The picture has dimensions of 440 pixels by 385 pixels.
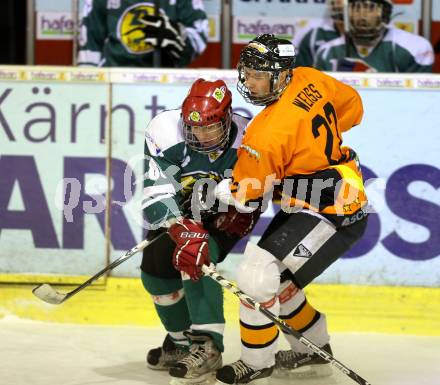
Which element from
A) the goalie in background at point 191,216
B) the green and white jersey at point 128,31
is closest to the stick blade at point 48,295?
the goalie in background at point 191,216

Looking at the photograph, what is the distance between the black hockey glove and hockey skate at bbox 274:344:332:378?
1768mm

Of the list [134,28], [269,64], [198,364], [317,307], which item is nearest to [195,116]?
[269,64]

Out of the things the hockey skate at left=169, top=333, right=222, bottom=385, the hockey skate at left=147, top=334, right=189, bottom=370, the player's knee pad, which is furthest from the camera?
the hockey skate at left=147, top=334, right=189, bottom=370

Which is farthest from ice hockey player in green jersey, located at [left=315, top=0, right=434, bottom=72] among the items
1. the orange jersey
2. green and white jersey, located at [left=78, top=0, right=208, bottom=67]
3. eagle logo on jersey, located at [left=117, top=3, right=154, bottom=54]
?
the orange jersey

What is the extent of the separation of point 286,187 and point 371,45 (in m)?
1.83

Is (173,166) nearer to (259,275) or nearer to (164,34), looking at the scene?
(259,275)

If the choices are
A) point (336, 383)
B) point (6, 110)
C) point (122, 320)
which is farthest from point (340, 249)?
point (6, 110)

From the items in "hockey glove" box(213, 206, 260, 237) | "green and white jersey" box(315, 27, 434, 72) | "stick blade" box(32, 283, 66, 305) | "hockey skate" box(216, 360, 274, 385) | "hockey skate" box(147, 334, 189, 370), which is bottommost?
"hockey skate" box(147, 334, 189, 370)

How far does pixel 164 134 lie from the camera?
4117mm

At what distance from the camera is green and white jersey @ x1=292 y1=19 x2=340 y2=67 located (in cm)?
567

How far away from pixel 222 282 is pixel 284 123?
600 millimetres

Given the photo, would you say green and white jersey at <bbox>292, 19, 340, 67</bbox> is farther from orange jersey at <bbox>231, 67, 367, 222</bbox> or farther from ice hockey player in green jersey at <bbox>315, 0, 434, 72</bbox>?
orange jersey at <bbox>231, 67, 367, 222</bbox>

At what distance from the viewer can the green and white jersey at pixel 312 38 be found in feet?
Result: 18.6

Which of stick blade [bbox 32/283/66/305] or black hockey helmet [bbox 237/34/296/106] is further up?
black hockey helmet [bbox 237/34/296/106]
